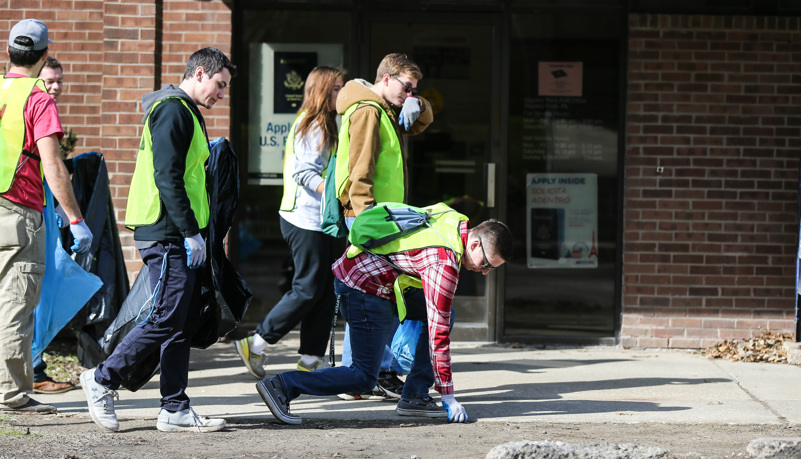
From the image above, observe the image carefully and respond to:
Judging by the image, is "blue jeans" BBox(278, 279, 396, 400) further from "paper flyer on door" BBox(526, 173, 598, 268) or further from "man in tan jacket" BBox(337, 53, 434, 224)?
"paper flyer on door" BBox(526, 173, 598, 268)

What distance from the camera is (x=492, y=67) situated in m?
7.54

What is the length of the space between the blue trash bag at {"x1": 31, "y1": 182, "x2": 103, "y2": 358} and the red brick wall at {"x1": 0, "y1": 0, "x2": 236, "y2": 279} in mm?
1790

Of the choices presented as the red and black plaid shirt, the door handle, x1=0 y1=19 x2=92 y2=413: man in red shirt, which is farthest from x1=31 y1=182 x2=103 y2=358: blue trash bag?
the door handle

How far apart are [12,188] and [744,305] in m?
5.29

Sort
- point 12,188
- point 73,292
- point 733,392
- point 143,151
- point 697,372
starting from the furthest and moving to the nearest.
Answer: point 697,372
point 733,392
point 73,292
point 12,188
point 143,151

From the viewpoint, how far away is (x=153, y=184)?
457 cm

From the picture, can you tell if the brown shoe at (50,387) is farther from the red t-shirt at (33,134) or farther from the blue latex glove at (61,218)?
the red t-shirt at (33,134)

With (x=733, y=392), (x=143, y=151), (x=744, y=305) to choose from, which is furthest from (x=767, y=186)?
(x=143, y=151)

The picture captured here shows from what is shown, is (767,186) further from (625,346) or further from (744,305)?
(625,346)

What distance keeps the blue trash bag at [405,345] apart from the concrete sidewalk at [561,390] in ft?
0.86

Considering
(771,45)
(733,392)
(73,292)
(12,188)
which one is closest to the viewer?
(12,188)

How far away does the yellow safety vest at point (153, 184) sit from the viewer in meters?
4.57

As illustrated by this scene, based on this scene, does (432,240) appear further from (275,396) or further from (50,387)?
(50,387)

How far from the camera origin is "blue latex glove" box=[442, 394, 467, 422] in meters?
4.90
